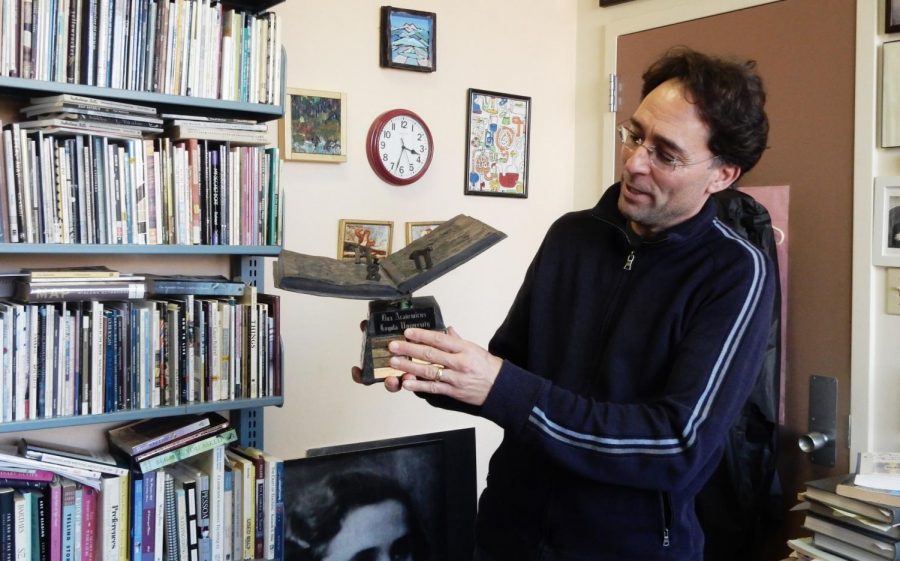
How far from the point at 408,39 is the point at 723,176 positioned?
140cm

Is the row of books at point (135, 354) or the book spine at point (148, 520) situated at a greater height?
the row of books at point (135, 354)

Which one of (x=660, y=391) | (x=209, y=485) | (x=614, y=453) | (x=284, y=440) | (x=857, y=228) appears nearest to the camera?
(x=614, y=453)

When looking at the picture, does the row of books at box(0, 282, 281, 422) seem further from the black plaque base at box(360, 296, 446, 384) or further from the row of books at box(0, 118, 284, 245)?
the black plaque base at box(360, 296, 446, 384)

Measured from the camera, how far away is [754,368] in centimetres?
128

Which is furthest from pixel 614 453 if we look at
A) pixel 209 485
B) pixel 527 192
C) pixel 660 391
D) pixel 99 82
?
pixel 527 192

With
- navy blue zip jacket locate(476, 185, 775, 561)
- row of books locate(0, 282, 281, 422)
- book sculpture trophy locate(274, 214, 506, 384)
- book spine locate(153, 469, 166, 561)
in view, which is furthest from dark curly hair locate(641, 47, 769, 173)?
book spine locate(153, 469, 166, 561)

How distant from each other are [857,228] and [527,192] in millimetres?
1048

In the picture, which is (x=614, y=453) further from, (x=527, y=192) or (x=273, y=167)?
(x=527, y=192)

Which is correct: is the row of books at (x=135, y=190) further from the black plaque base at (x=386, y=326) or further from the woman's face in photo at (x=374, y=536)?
the woman's face in photo at (x=374, y=536)

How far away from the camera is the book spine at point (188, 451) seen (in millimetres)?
1892

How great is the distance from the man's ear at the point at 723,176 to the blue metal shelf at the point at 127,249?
41.1 inches

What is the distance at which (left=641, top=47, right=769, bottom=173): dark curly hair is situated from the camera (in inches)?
52.7

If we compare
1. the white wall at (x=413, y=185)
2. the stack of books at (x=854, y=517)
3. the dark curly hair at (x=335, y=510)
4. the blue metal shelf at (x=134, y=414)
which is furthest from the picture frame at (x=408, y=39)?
the stack of books at (x=854, y=517)

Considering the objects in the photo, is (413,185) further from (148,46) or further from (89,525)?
(89,525)
